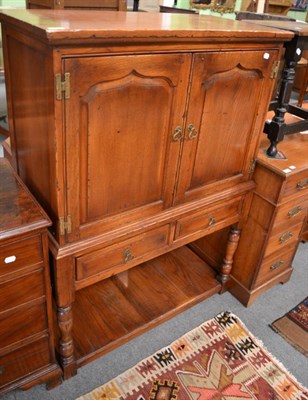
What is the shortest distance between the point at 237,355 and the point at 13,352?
1.08 m

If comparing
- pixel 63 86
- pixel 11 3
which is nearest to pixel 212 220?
pixel 63 86

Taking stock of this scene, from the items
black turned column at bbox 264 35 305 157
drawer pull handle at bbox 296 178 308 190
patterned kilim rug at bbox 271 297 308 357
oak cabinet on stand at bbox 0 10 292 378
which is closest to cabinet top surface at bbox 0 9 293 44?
oak cabinet on stand at bbox 0 10 292 378

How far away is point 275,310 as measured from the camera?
7.20ft

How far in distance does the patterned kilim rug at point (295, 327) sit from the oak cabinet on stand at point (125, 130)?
0.68 meters

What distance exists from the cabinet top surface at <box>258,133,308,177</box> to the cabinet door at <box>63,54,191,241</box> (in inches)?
22.9

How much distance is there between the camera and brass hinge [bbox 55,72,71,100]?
105 cm

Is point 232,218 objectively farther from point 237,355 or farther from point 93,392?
point 93,392

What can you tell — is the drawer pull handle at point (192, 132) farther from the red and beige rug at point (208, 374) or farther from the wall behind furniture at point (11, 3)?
the wall behind furniture at point (11, 3)

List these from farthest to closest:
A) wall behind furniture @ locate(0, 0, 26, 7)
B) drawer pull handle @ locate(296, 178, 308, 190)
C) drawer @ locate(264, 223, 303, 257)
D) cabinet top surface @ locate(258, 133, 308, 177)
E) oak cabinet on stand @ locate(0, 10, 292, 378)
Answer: wall behind furniture @ locate(0, 0, 26, 7), drawer @ locate(264, 223, 303, 257), drawer pull handle @ locate(296, 178, 308, 190), cabinet top surface @ locate(258, 133, 308, 177), oak cabinet on stand @ locate(0, 10, 292, 378)

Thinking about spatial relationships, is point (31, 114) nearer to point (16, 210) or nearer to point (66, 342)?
point (16, 210)

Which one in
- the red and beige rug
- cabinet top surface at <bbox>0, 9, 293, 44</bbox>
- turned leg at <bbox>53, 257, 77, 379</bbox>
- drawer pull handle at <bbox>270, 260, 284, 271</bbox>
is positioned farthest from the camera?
drawer pull handle at <bbox>270, 260, 284, 271</bbox>

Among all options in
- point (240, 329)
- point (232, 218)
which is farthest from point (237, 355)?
point (232, 218)

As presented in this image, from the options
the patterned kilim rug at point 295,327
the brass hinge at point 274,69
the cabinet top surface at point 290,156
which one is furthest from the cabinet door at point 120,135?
the patterned kilim rug at point 295,327

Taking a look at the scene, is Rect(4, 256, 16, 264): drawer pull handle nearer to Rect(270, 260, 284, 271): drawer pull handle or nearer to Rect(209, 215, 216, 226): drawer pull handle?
Rect(209, 215, 216, 226): drawer pull handle
